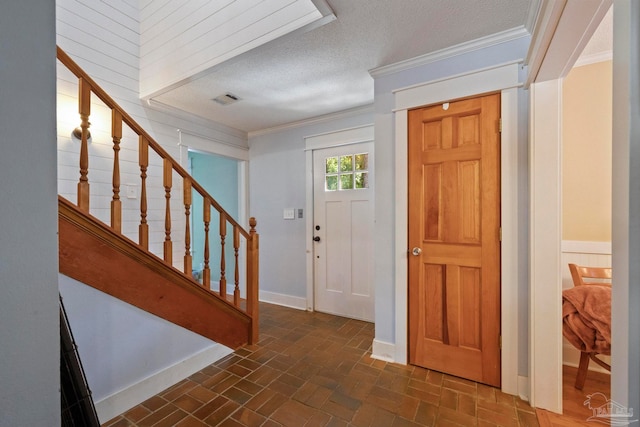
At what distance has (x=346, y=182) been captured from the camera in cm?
325

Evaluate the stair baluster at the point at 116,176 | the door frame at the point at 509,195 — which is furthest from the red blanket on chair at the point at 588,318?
the stair baluster at the point at 116,176

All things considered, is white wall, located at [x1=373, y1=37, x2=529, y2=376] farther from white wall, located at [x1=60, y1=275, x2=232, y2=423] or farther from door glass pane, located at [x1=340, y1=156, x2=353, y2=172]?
white wall, located at [x1=60, y1=275, x2=232, y2=423]

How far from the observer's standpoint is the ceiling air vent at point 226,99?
8.90ft

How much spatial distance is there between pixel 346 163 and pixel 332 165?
19cm

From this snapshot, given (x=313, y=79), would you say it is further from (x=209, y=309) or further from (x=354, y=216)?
(x=209, y=309)

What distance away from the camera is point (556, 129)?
163cm

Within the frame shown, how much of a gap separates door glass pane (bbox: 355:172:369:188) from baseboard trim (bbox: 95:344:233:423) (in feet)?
7.18

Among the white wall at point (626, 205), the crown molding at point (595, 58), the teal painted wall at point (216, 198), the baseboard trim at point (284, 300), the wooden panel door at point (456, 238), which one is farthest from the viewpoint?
the teal painted wall at point (216, 198)

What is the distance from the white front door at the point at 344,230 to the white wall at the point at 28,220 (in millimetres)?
2795

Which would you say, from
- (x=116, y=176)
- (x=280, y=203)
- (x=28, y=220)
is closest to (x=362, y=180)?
(x=280, y=203)

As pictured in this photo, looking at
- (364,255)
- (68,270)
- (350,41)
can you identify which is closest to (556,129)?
(350,41)

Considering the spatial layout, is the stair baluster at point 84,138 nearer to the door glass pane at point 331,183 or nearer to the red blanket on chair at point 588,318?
the door glass pane at point 331,183

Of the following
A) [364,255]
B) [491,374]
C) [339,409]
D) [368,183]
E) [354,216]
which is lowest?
[339,409]

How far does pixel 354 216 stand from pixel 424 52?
1.77 metres
